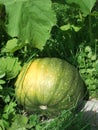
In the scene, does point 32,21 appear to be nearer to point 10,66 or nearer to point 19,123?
point 10,66

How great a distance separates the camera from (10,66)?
12.1 ft

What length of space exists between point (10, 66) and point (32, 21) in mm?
579

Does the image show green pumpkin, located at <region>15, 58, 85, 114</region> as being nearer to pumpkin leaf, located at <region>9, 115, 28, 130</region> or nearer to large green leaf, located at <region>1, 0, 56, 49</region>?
pumpkin leaf, located at <region>9, 115, 28, 130</region>

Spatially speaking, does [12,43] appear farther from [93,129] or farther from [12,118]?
[93,129]

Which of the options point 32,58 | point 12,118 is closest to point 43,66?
point 32,58

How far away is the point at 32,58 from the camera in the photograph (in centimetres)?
380

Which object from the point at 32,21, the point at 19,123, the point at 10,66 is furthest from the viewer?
the point at 10,66

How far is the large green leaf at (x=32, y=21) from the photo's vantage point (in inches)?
127

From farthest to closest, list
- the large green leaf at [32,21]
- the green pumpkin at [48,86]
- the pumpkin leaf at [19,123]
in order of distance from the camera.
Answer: the green pumpkin at [48,86] → the pumpkin leaf at [19,123] → the large green leaf at [32,21]

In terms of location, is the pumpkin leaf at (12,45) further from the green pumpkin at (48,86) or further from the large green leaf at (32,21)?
the large green leaf at (32,21)

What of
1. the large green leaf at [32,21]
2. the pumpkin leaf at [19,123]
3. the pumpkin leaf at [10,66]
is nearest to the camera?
the large green leaf at [32,21]

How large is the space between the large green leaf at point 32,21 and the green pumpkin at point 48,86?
37 cm

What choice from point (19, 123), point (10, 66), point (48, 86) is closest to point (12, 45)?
point (10, 66)

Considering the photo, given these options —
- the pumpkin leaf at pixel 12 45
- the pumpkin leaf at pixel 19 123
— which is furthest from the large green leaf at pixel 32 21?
the pumpkin leaf at pixel 19 123
